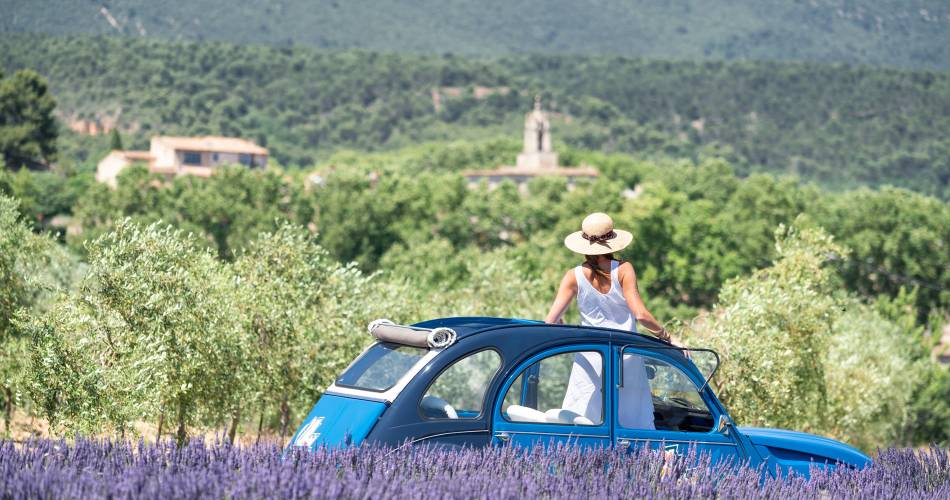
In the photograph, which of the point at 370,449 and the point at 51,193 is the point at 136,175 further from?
the point at 370,449

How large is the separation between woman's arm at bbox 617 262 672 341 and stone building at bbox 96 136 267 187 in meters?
129

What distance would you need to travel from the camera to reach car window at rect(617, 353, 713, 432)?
916cm

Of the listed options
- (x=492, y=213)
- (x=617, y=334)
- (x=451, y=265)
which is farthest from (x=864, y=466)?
(x=492, y=213)

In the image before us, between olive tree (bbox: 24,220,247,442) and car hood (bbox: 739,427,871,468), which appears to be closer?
car hood (bbox: 739,427,871,468)

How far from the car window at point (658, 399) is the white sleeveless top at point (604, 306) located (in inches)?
27.5

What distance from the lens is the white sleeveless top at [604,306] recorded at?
32.7 ft

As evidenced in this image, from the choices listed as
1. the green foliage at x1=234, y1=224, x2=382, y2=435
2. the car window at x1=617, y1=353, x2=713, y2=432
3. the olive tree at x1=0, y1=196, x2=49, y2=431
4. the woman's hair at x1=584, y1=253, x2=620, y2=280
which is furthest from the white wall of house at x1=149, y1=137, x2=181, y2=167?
the car window at x1=617, y1=353, x2=713, y2=432

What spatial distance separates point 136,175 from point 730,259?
46.7m

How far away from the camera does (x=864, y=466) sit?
32.2ft

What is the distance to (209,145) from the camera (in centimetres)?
15388

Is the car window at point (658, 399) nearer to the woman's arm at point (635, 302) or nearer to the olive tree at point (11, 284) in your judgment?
the woman's arm at point (635, 302)

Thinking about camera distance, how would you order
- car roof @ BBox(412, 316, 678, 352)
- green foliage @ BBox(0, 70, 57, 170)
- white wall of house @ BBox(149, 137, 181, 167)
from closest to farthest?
car roof @ BBox(412, 316, 678, 352), green foliage @ BBox(0, 70, 57, 170), white wall of house @ BBox(149, 137, 181, 167)

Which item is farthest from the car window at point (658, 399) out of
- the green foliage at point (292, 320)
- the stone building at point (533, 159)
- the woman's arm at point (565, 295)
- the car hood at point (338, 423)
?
the stone building at point (533, 159)

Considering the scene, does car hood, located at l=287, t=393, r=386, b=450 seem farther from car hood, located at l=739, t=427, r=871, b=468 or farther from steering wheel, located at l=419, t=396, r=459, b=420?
car hood, located at l=739, t=427, r=871, b=468
